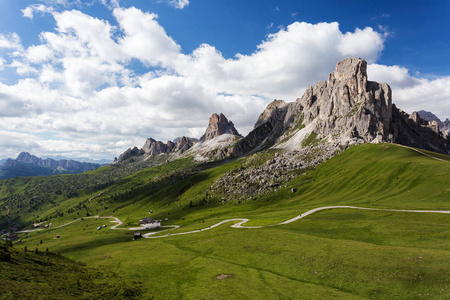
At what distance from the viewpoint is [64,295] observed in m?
35.5

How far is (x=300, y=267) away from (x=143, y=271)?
38950 millimetres

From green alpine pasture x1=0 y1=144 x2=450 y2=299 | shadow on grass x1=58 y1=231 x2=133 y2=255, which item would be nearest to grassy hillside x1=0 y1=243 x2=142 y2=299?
green alpine pasture x1=0 y1=144 x2=450 y2=299

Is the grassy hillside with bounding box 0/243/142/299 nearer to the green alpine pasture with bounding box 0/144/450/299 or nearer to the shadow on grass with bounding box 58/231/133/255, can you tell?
the green alpine pasture with bounding box 0/144/450/299

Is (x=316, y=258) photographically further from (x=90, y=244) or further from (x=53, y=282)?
(x=90, y=244)

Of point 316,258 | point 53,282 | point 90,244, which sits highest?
point 53,282

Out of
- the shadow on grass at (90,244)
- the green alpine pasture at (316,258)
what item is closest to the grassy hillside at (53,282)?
the green alpine pasture at (316,258)

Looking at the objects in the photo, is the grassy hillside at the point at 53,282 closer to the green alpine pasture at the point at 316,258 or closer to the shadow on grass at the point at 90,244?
the green alpine pasture at the point at 316,258

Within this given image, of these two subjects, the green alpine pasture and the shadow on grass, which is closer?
the green alpine pasture

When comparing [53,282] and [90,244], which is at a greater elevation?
[53,282]

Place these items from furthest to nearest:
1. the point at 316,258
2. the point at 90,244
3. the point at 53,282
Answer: the point at 90,244, the point at 316,258, the point at 53,282

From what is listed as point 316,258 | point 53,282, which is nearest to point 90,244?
point 53,282

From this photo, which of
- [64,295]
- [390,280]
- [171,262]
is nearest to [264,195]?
[171,262]

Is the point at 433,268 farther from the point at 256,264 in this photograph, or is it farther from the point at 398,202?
the point at 398,202

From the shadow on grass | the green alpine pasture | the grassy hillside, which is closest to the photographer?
the grassy hillside
